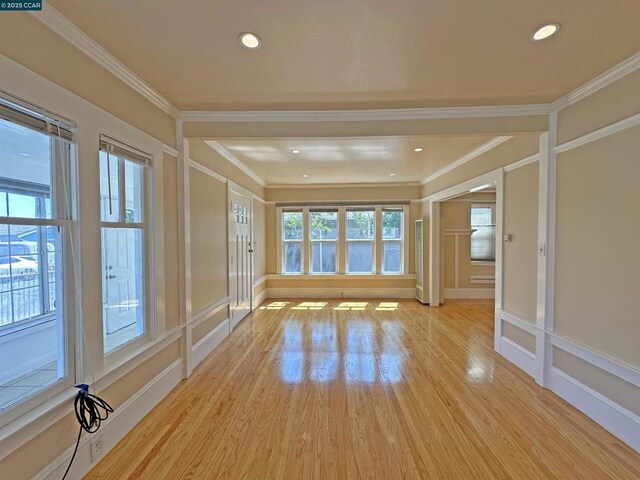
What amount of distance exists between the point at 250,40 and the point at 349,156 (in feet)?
8.48

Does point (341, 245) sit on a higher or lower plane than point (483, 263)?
higher

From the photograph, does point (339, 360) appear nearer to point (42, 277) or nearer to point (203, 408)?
point (203, 408)

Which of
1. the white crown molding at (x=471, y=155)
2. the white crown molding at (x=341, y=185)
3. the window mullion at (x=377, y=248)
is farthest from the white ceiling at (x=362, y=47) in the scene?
the window mullion at (x=377, y=248)

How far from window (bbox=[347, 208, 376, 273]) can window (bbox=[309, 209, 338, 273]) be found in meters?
0.34

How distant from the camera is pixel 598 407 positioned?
7.29 feet

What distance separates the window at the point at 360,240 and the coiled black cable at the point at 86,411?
535 centimetres

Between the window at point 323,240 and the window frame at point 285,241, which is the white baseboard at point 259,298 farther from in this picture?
the window at point 323,240

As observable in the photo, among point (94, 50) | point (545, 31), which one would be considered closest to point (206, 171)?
point (94, 50)

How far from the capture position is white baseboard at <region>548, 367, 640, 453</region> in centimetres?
198

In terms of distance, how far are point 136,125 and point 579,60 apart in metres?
3.21

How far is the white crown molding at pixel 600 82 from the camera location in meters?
1.97

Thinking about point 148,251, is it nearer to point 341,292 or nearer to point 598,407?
point 598,407

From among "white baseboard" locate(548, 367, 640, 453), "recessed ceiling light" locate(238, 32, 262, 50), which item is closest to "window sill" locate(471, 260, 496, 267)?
"white baseboard" locate(548, 367, 640, 453)

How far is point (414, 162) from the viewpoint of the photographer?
4.61 meters
